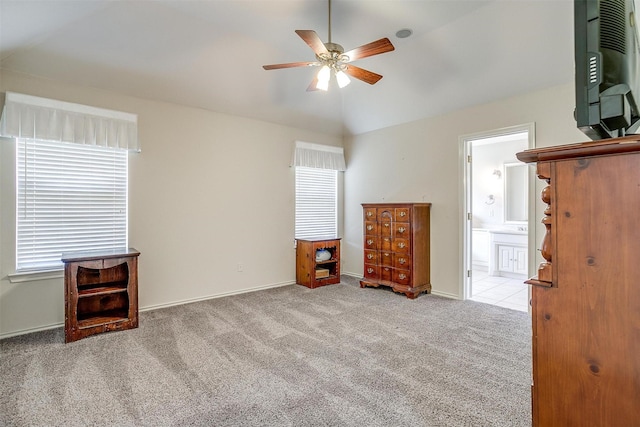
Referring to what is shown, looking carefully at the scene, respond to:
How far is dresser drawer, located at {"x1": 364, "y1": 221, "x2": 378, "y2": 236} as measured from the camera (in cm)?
464

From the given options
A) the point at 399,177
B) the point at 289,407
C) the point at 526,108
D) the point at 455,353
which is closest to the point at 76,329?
the point at 289,407

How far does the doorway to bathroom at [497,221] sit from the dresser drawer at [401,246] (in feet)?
2.36

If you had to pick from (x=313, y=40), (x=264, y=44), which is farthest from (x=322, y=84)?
(x=264, y=44)

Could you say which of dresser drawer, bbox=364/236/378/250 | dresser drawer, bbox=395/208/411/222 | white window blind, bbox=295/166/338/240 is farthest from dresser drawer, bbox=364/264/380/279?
white window blind, bbox=295/166/338/240

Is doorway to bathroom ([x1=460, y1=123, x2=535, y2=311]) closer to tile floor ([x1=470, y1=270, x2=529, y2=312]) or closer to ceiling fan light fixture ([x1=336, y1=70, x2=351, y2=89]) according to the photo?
tile floor ([x1=470, y1=270, x2=529, y2=312])

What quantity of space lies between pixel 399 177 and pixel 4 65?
4644 mm

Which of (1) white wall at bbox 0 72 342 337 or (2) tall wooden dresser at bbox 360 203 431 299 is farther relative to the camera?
(2) tall wooden dresser at bbox 360 203 431 299

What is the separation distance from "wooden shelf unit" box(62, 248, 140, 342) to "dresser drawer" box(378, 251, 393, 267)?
306cm

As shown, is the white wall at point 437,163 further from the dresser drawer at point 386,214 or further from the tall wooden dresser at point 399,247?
the dresser drawer at point 386,214

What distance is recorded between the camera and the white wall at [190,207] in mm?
3074

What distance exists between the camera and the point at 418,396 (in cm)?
201

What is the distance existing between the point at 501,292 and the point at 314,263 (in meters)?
2.75

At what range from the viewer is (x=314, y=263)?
4691 mm

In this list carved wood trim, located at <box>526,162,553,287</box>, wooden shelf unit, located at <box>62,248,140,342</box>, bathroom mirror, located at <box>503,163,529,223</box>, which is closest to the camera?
carved wood trim, located at <box>526,162,553,287</box>
